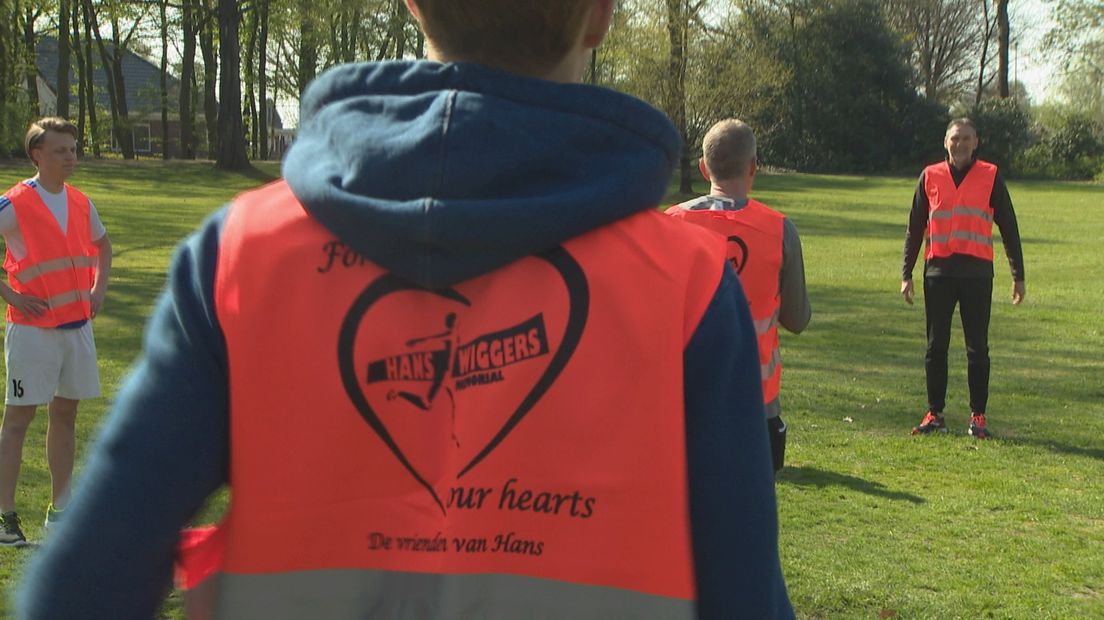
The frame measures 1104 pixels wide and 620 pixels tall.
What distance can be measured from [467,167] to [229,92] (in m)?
48.8

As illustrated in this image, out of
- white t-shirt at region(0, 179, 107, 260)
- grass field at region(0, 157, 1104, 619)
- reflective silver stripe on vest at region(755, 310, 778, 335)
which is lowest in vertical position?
grass field at region(0, 157, 1104, 619)

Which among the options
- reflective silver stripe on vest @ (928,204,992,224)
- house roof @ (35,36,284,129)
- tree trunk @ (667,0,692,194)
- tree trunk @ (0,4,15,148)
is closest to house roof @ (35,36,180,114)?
house roof @ (35,36,284,129)

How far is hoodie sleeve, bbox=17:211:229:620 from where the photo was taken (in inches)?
56.4

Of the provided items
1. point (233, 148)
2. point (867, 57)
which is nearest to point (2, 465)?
point (233, 148)

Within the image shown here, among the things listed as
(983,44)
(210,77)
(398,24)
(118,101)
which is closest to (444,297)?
(398,24)

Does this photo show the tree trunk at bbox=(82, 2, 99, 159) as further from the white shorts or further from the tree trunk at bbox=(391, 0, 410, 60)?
the white shorts

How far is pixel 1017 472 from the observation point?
898cm

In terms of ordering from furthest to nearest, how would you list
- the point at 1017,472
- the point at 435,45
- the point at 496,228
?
the point at 1017,472
the point at 435,45
the point at 496,228

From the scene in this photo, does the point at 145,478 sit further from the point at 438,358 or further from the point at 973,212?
the point at 973,212

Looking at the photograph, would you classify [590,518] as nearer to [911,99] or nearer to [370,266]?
[370,266]

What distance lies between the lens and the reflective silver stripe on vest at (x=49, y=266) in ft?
22.7

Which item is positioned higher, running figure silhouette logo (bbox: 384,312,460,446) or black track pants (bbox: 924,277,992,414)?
running figure silhouette logo (bbox: 384,312,460,446)

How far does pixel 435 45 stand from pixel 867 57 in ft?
213

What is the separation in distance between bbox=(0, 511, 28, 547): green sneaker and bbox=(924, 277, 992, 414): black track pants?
22.0 feet
